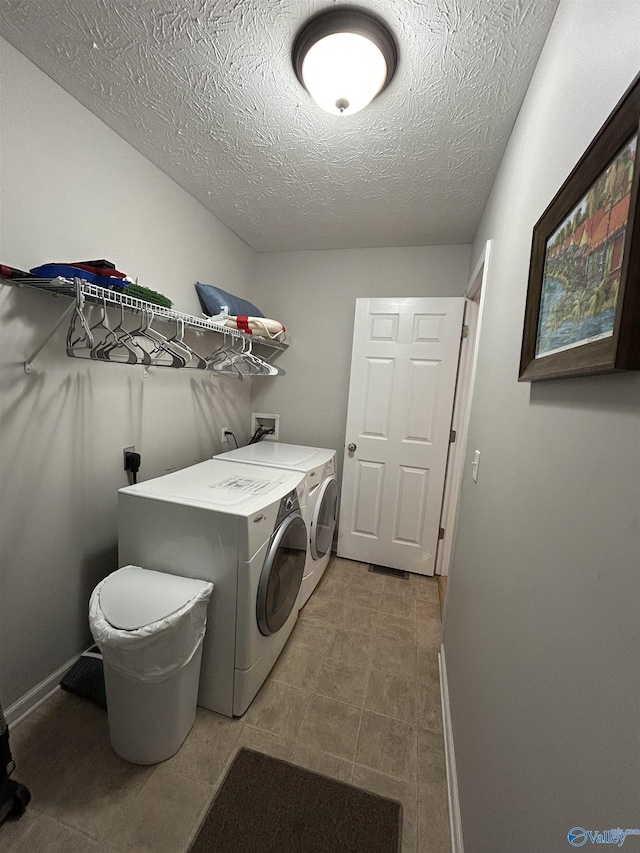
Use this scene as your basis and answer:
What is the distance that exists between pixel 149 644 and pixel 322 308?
2.42m

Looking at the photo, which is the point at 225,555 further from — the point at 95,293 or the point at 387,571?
the point at 387,571

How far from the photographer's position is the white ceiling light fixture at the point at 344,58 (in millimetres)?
980

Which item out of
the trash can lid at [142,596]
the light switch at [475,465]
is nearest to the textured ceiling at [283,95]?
the light switch at [475,465]

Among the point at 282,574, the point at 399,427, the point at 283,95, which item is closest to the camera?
the point at 283,95

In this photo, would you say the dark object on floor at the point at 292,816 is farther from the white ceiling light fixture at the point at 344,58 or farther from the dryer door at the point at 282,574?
the white ceiling light fixture at the point at 344,58

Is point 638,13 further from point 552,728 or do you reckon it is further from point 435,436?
point 435,436

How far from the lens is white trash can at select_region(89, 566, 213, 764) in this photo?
1.11 metres

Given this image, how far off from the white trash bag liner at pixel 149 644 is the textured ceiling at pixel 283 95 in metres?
1.89

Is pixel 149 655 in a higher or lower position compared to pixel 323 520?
lower

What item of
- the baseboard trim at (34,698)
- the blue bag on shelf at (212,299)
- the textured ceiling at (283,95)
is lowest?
the baseboard trim at (34,698)

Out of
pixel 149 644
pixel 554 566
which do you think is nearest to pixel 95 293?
pixel 149 644

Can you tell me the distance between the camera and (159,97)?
4.31 feet

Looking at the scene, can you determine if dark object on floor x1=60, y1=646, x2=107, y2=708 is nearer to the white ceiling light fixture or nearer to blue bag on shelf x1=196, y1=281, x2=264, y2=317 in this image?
blue bag on shelf x1=196, y1=281, x2=264, y2=317

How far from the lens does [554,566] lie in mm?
634
